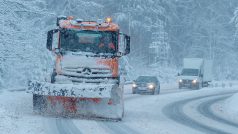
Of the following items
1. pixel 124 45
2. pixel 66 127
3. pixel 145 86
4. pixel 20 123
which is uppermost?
pixel 124 45

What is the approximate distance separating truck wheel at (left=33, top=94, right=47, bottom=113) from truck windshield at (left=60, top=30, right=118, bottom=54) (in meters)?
1.94

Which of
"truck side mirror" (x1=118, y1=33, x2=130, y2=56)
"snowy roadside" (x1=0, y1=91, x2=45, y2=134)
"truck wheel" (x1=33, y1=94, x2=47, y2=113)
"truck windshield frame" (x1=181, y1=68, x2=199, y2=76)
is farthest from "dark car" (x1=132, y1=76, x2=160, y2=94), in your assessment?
"truck wheel" (x1=33, y1=94, x2=47, y2=113)

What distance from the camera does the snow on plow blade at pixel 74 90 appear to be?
52.1 feet

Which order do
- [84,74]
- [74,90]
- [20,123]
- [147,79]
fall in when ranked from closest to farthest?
[20,123]
[74,90]
[84,74]
[147,79]

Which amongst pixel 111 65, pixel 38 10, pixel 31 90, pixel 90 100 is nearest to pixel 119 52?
pixel 111 65

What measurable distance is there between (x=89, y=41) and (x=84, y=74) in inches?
49.5

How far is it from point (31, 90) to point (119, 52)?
3343 millimetres

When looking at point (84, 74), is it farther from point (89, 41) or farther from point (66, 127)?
point (66, 127)

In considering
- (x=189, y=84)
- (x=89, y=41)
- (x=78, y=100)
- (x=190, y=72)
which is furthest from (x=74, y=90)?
(x=190, y=72)

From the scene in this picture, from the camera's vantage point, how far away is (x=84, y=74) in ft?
55.7

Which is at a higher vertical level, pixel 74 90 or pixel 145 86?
pixel 74 90

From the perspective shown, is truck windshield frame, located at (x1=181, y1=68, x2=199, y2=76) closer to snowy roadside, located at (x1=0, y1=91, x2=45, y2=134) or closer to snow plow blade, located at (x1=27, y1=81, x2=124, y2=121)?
snow plow blade, located at (x1=27, y1=81, x2=124, y2=121)

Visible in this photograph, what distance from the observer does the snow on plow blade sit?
15891 millimetres

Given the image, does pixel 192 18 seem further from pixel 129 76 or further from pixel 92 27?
pixel 92 27
